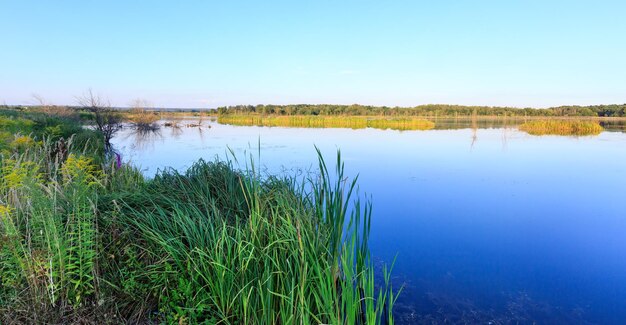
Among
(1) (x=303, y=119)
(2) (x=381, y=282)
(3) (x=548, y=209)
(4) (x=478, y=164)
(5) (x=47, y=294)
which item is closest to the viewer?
(5) (x=47, y=294)

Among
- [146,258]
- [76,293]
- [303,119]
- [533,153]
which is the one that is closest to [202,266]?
[146,258]

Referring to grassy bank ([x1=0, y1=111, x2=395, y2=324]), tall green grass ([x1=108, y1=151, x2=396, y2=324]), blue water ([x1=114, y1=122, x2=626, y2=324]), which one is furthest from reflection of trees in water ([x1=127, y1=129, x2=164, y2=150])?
tall green grass ([x1=108, y1=151, x2=396, y2=324])

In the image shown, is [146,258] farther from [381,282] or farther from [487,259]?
[487,259]

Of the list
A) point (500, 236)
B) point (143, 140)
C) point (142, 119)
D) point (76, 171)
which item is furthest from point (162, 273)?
point (142, 119)

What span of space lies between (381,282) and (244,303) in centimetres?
264

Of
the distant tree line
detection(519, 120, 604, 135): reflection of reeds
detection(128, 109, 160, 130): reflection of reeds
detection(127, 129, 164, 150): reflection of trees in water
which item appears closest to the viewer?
detection(127, 129, 164, 150): reflection of trees in water

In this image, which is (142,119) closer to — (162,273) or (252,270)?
(162,273)

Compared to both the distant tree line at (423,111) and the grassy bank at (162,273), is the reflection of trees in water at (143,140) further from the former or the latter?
the distant tree line at (423,111)

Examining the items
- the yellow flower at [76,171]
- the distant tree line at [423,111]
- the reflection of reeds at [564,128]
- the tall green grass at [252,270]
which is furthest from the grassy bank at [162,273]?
the distant tree line at [423,111]

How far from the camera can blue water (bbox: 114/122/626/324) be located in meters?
4.38

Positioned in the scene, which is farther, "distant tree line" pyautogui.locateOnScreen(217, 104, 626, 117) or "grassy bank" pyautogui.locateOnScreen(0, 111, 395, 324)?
"distant tree line" pyautogui.locateOnScreen(217, 104, 626, 117)

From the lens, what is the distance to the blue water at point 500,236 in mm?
4383

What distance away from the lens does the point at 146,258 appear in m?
3.20

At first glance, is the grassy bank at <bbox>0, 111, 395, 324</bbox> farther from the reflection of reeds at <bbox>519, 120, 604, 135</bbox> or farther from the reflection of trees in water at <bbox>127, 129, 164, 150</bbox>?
the reflection of reeds at <bbox>519, 120, 604, 135</bbox>
